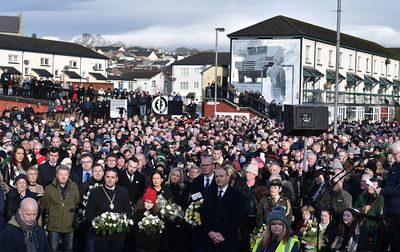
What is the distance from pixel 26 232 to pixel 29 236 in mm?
55

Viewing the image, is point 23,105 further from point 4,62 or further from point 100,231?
point 4,62

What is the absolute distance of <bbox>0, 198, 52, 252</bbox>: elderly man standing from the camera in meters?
7.67

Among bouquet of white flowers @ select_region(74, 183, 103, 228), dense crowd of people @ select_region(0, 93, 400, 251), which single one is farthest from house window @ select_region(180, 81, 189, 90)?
bouquet of white flowers @ select_region(74, 183, 103, 228)

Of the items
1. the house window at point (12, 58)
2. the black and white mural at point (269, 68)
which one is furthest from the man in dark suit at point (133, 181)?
the house window at point (12, 58)

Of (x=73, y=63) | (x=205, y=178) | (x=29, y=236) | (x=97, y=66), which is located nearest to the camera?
(x=29, y=236)

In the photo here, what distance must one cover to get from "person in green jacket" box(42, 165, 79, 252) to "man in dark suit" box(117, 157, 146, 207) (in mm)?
1383

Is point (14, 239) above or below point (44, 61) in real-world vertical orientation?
below

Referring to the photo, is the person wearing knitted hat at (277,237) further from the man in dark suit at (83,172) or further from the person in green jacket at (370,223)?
the man in dark suit at (83,172)

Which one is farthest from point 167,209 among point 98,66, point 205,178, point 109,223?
point 98,66

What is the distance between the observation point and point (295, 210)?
11.2 m

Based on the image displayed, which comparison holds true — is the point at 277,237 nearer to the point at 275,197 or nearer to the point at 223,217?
the point at 223,217

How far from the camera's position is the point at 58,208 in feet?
36.8

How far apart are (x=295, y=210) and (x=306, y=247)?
145 centimetres

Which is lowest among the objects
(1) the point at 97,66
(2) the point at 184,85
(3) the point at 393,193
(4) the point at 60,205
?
(4) the point at 60,205
